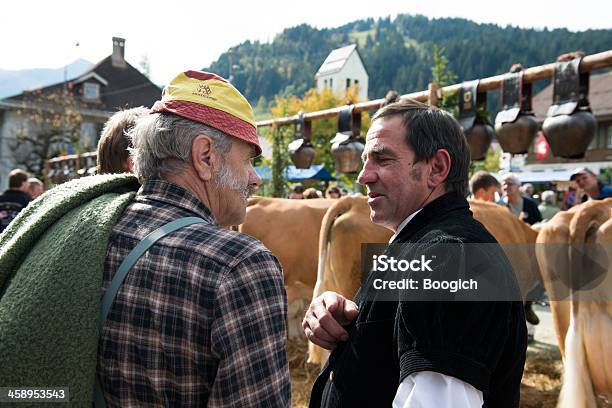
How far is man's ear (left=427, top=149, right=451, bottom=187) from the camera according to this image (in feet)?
5.25

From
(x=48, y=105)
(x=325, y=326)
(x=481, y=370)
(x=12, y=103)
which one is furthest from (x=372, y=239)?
(x=12, y=103)

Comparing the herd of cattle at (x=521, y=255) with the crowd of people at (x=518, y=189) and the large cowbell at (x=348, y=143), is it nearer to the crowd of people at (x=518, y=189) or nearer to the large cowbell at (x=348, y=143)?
the large cowbell at (x=348, y=143)

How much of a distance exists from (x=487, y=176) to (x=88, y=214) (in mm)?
5946

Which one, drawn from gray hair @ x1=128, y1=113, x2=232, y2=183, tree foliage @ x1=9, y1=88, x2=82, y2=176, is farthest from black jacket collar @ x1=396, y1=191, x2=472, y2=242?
tree foliage @ x1=9, y1=88, x2=82, y2=176

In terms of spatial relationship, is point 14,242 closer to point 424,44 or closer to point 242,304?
point 242,304

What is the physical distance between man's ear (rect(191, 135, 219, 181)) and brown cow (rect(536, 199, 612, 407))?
121 inches

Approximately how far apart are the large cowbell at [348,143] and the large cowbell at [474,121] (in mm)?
1237

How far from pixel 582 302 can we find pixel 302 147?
368cm

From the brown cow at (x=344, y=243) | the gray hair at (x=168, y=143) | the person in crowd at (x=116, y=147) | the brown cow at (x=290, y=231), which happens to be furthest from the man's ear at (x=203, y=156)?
the brown cow at (x=290, y=231)

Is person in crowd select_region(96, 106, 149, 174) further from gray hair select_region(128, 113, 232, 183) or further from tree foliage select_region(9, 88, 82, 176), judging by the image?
tree foliage select_region(9, 88, 82, 176)

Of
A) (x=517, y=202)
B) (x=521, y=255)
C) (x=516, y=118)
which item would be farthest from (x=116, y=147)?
(x=517, y=202)

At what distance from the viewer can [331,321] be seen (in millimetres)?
1545

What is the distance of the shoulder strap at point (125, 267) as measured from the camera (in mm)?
1188

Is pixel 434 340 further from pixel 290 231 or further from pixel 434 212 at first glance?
pixel 290 231
